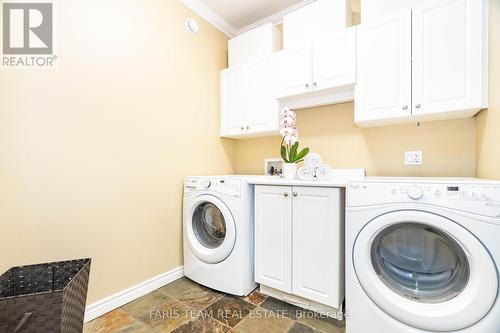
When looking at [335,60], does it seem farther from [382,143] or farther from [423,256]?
[423,256]

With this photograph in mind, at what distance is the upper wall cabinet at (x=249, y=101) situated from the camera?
6.95ft

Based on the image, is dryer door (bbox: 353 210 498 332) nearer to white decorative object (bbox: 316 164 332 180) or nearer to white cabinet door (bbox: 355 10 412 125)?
white decorative object (bbox: 316 164 332 180)

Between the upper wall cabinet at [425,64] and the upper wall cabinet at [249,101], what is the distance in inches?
29.7

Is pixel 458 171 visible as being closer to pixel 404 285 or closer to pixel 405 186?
pixel 405 186

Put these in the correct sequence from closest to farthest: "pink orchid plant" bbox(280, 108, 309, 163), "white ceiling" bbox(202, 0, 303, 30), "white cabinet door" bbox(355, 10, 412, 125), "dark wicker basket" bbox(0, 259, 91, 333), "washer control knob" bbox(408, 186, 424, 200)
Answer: "dark wicker basket" bbox(0, 259, 91, 333) → "washer control knob" bbox(408, 186, 424, 200) → "white cabinet door" bbox(355, 10, 412, 125) → "pink orchid plant" bbox(280, 108, 309, 163) → "white ceiling" bbox(202, 0, 303, 30)

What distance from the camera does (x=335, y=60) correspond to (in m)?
1.76

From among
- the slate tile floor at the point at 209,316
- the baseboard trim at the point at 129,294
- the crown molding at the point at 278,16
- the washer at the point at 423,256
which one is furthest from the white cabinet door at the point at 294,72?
the baseboard trim at the point at 129,294

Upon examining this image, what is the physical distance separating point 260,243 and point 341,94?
1390 mm

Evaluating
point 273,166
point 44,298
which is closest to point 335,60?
point 273,166

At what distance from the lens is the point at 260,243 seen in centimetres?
170

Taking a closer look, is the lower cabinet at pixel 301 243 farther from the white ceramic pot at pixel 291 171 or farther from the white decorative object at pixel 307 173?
the white ceramic pot at pixel 291 171

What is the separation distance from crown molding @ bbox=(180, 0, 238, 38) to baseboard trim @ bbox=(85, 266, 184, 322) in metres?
2.46

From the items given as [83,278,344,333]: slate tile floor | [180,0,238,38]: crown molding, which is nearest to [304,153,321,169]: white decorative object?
[83,278,344,333]: slate tile floor

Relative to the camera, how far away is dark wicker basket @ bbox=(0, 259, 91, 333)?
3.04 ft
